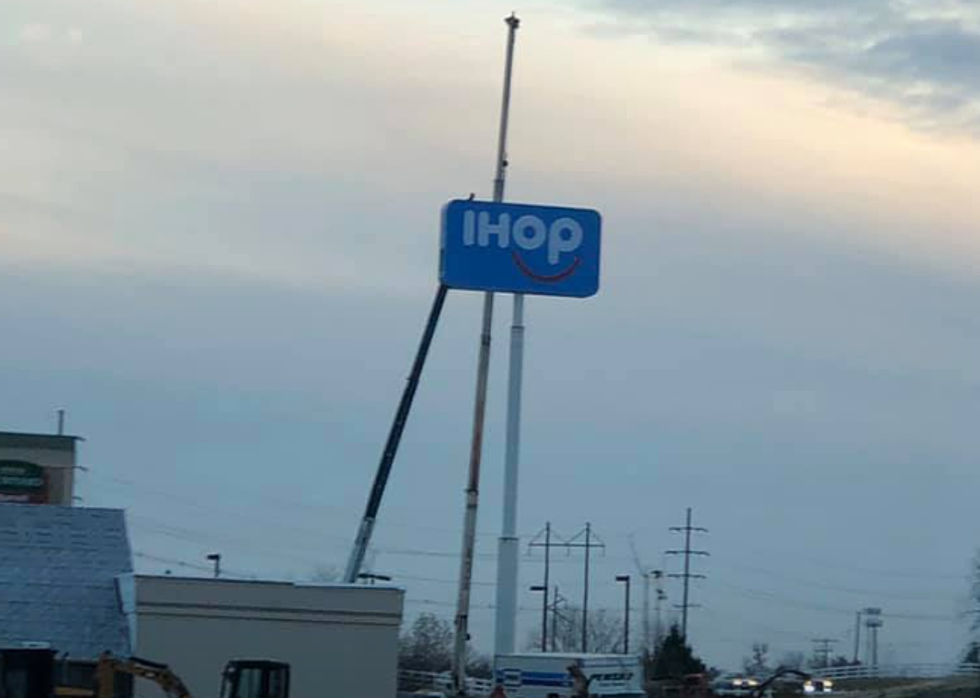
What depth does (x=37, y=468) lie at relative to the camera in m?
79.0

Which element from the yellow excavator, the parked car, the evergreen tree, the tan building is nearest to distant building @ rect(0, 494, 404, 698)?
the yellow excavator

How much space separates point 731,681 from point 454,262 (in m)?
26.2

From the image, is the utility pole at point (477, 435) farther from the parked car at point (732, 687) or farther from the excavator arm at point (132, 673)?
the parked car at point (732, 687)

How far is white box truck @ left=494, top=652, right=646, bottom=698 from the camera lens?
5294 cm

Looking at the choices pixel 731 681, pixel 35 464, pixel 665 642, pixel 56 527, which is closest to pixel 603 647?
pixel 665 642

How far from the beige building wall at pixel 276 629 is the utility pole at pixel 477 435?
1063 cm

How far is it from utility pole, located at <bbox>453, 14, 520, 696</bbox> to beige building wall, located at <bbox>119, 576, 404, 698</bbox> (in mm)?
10629

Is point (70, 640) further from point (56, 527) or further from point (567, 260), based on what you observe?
point (567, 260)

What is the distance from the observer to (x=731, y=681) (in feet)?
194

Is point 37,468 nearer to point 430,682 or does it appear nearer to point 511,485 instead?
point 430,682

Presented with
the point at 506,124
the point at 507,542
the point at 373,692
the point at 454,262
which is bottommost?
the point at 373,692

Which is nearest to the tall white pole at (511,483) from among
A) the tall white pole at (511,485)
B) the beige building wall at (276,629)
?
the tall white pole at (511,485)

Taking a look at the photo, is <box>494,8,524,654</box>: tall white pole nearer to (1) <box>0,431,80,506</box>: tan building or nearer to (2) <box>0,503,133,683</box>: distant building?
(2) <box>0,503,133,683</box>: distant building

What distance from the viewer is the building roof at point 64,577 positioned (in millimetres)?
48938
